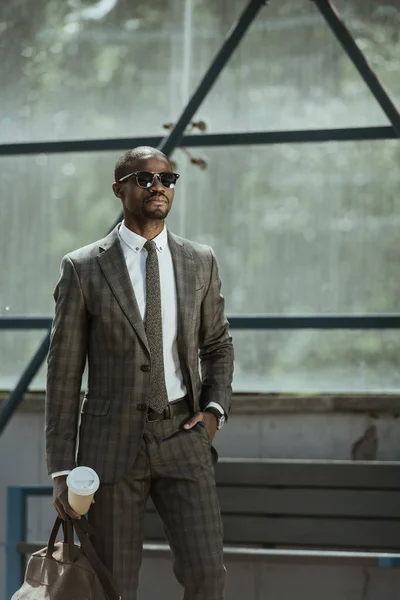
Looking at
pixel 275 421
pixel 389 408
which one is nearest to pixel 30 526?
pixel 275 421

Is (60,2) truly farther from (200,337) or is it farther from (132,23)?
(200,337)

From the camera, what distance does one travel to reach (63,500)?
4.08 metres

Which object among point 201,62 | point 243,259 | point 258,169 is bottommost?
point 243,259

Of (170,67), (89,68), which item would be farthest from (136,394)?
(89,68)

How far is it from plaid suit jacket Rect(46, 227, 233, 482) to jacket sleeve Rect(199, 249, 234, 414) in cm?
10

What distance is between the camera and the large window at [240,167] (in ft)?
21.5

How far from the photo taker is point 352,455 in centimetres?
639

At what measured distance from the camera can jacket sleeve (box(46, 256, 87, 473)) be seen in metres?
4.15

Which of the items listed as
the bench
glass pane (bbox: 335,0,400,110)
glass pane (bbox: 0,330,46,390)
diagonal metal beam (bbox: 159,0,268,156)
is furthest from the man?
glass pane (bbox: 0,330,46,390)

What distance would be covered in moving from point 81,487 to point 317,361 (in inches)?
111

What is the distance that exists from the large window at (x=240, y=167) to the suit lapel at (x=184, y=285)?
232cm

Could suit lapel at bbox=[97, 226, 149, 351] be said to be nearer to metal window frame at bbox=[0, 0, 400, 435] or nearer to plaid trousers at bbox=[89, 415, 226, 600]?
plaid trousers at bbox=[89, 415, 226, 600]

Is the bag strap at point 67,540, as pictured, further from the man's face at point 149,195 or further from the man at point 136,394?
the man's face at point 149,195

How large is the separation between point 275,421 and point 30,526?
151 cm
